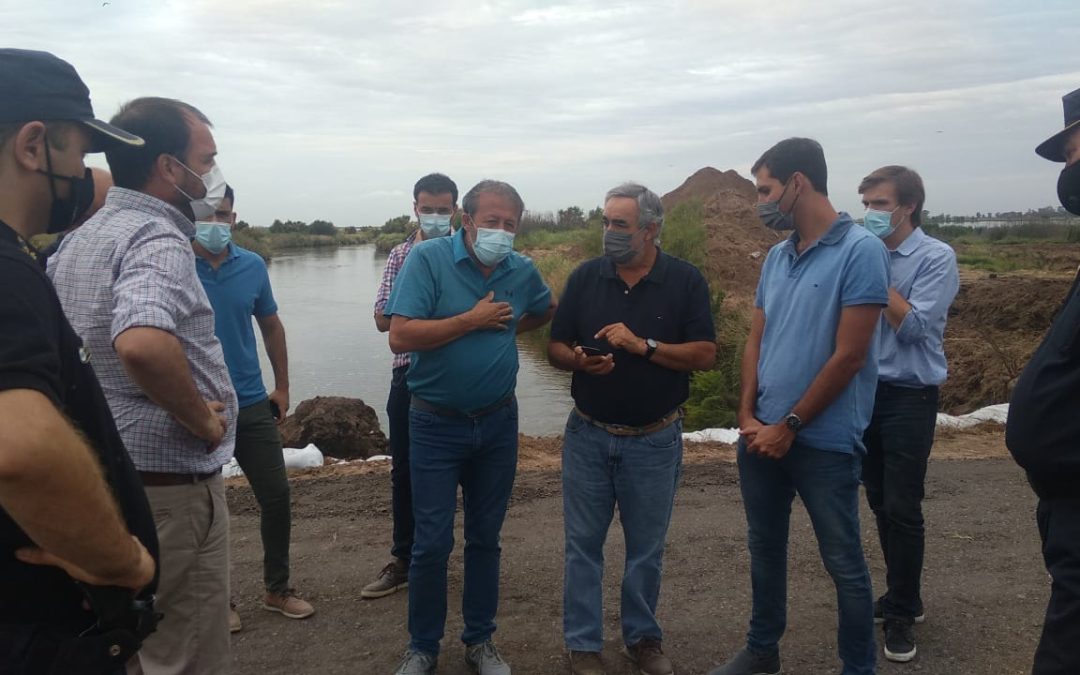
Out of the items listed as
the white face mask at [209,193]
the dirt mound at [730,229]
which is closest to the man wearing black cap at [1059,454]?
the white face mask at [209,193]

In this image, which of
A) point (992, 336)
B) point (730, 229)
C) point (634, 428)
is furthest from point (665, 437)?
point (730, 229)

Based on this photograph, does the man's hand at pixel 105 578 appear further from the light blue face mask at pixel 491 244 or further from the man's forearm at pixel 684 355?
the man's forearm at pixel 684 355

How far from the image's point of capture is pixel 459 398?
338 cm

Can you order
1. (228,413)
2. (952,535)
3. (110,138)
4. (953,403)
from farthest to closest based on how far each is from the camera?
(953,403) → (952,535) → (228,413) → (110,138)

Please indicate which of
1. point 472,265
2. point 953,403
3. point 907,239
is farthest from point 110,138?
point 953,403

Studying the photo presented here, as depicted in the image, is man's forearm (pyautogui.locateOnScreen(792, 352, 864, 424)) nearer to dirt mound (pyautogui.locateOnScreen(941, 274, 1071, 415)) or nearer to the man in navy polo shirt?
the man in navy polo shirt

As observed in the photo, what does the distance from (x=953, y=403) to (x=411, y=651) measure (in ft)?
33.7

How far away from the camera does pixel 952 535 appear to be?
17.2 feet

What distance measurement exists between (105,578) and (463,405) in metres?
1.90

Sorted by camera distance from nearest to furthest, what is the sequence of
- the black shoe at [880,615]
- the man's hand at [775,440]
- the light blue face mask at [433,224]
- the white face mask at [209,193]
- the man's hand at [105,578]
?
A: the man's hand at [105,578] → the white face mask at [209,193] → the man's hand at [775,440] → the black shoe at [880,615] → the light blue face mask at [433,224]

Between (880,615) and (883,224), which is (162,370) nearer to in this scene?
(883,224)

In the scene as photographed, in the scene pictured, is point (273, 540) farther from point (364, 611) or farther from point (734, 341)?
point (734, 341)

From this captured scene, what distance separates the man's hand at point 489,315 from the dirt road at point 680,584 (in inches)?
63.7

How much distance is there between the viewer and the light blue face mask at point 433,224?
4.77m
